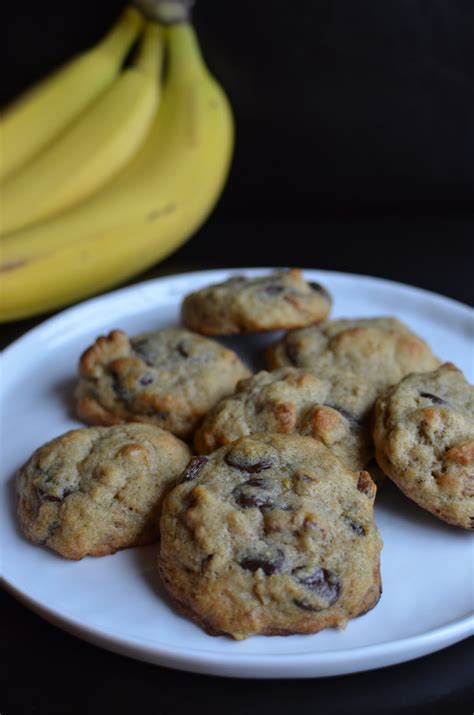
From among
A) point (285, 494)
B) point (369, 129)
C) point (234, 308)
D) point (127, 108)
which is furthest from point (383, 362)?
point (369, 129)

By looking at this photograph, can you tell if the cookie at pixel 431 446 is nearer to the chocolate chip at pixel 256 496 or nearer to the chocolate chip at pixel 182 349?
the chocolate chip at pixel 256 496

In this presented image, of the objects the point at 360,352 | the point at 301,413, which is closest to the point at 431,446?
the point at 301,413

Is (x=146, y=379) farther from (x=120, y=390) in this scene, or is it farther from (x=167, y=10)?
(x=167, y=10)

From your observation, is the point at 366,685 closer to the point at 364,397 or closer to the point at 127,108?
the point at 364,397

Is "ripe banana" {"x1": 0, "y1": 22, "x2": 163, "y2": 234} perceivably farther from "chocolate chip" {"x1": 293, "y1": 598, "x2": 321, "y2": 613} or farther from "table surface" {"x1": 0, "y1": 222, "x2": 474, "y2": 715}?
"chocolate chip" {"x1": 293, "y1": 598, "x2": 321, "y2": 613}

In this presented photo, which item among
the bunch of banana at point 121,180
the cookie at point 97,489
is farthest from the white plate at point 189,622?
the bunch of banana at point 121,180
